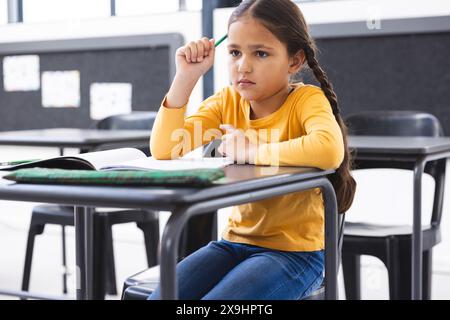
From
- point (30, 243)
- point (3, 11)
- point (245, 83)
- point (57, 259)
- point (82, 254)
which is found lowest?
point (57, 259)

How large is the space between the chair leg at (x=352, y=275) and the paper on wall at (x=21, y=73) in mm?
2652

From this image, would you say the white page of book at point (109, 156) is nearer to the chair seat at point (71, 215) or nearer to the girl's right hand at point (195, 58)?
the girl's right hand at point (195, 58)

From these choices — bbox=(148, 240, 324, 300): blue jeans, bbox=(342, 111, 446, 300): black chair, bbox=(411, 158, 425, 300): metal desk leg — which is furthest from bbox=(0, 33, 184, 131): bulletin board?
bbox=(148, 240, 324, 300): blue jeans

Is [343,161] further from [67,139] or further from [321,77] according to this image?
[67,139]

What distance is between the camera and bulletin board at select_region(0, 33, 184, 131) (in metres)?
3.94

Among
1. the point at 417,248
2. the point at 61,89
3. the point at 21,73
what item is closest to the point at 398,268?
the point at 417,248

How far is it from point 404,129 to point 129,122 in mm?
1172

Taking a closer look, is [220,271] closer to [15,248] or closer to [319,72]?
[319,72]

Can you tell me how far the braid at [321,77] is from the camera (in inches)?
61.2

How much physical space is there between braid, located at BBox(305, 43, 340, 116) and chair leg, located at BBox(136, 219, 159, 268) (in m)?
1.34

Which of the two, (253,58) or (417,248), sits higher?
(253,58)

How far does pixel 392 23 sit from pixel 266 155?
2.06 meters

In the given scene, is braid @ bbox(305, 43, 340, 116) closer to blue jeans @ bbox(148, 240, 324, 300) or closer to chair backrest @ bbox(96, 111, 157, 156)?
blue jeans @ bbox(148, 240, 324, 300)

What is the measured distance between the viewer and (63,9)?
14.6ft
